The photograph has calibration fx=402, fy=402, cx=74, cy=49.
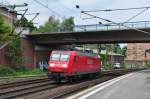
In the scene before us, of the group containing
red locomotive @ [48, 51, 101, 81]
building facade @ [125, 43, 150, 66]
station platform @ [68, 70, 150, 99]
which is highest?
building facade @ [125, 43, 150, 66]

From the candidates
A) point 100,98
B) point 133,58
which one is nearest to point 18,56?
point 100,98

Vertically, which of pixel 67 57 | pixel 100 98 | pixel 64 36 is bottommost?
pixel 100 98

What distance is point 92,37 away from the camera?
203 feet

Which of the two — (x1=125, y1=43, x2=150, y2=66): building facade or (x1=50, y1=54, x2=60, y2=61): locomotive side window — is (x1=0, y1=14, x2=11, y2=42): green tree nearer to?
(x1=50, y1=54, x2=60, y2=61): locomotive side window

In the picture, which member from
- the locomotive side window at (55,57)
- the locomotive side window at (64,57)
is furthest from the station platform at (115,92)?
the locomotive side window at (55,57)

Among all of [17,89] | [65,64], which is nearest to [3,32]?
[65,64]

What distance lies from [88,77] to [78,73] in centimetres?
738

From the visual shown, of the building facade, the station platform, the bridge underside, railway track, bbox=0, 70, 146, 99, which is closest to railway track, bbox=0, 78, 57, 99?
railway track, bbox=0, 70, 146, 99

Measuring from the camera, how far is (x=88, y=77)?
138 feet

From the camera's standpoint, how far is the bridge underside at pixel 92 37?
5694 cm

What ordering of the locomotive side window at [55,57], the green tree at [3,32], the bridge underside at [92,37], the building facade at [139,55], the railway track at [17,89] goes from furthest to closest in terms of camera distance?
the building facade at [139,55]
the bridge underside at [92,37]
the green tree at [3,32]
the locomotive side window at [55,57]
the railway track at [17,89]

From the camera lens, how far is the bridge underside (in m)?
56.9

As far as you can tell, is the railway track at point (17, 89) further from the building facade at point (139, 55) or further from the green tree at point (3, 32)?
the building facade at point (139, 55)

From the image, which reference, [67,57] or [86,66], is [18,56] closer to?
[86,66]
